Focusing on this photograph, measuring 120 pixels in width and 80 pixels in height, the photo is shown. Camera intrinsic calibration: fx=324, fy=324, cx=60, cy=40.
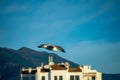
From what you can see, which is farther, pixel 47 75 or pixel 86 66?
pixel 86 66

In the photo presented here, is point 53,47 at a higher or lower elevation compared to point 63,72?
higher

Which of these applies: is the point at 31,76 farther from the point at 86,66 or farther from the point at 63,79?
the point at 86,66

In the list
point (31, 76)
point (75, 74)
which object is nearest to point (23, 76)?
point (31, 76)

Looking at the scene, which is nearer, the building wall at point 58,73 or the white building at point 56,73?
the building wall at point 58,73

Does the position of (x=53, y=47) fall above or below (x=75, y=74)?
above

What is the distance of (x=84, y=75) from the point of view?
8000 centimetres

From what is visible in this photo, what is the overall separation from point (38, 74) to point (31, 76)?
3051 millimetres

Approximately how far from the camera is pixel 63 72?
251 ft

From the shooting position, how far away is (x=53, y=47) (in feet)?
248

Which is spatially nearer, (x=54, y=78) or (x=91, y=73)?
(x=54, y=78)

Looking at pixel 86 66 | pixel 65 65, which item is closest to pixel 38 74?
pixel 65 65

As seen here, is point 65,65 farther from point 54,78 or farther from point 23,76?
point 23,76

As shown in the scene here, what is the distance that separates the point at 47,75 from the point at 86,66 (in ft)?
36.9

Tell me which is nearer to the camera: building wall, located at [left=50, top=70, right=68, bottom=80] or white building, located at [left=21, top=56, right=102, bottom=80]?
building wall, located at [left=50, top=70, right=68, bottom=80]
